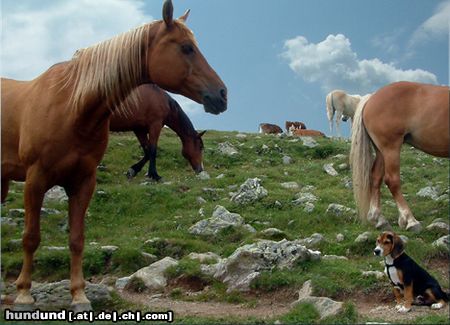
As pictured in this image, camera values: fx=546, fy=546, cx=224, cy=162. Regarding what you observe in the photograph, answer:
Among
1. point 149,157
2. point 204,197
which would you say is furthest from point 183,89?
point 149,157

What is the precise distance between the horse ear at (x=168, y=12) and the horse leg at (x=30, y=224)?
204cm

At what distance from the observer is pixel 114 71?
226 inches

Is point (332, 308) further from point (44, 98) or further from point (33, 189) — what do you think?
point (44, 98)

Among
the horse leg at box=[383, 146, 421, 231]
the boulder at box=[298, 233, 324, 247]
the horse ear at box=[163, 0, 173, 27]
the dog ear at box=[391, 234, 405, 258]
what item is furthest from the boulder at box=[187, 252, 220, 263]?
the horse ear at box=[163, 0, 173, 27]

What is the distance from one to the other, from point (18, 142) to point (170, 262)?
8.91 ft

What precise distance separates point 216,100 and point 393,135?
16.4 feet

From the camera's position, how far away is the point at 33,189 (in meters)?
5.68

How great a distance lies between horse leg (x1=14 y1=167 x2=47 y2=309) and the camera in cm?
569

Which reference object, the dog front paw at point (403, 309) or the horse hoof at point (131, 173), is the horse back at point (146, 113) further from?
the dog front paw at point (403, 309)

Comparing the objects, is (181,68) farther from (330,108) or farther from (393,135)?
(330,108)

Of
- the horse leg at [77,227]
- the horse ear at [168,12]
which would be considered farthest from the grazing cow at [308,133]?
the horse ear at [168,12]

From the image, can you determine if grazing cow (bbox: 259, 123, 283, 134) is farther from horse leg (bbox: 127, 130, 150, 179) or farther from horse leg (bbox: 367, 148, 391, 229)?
horse leg (bbox: 367, 148, 391, 229)

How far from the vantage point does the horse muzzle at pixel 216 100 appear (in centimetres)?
557

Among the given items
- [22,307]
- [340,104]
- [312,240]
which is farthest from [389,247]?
[340,104]
